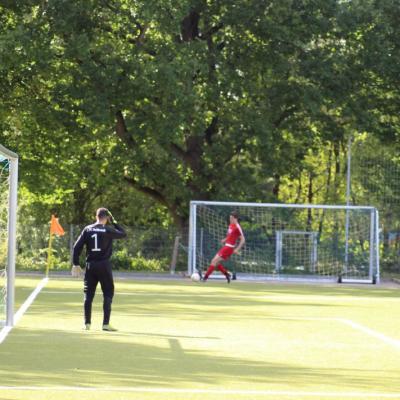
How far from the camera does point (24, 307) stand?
22672 mm

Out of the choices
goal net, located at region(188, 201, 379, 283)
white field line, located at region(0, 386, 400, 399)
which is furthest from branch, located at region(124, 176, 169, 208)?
white field line, located at region(0, 386, 400, 399)

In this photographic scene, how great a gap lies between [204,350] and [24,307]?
7713 millimetres

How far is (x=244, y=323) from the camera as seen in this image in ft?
66.1

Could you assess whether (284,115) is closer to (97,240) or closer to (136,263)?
(136,263)

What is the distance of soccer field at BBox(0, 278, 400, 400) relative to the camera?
38.8 feet

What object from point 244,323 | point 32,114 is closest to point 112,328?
point 244,323

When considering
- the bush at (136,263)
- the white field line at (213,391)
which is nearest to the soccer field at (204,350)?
the white field line at (213,391)

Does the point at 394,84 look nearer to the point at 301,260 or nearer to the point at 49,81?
the point at 301,260

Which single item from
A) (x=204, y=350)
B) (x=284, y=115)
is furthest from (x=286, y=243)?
(x=204, y=350)

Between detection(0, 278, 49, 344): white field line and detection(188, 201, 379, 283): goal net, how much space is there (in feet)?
22.1

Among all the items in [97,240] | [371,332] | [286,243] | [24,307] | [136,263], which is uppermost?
[286,243]

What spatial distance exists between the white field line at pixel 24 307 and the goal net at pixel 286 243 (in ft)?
22.1

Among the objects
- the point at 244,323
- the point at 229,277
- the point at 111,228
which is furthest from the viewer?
the point at 229,277

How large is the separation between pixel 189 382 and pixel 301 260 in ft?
90.4
